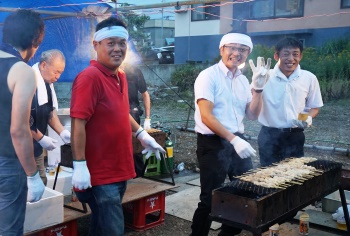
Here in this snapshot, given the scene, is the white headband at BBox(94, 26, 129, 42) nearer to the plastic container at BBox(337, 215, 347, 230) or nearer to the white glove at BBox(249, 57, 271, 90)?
the white glove at BBox(249, 57, 271, 90)

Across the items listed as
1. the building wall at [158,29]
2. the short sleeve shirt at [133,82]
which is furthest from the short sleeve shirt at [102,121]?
the building wall at [158,29]

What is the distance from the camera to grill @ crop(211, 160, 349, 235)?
2.88 m

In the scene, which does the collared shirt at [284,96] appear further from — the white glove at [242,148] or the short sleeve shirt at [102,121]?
the short sleeve shirt at [102,121]

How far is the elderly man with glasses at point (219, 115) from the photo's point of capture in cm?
370

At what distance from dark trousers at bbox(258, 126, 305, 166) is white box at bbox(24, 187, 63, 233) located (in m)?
2.52

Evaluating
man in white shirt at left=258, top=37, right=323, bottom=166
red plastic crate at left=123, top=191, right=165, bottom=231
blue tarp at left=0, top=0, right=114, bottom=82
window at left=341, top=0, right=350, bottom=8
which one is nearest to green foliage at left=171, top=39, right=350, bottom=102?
window at left=341, top=0, right=350, bottom=8

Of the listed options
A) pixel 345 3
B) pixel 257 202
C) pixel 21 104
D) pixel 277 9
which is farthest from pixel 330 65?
pixel 21 104

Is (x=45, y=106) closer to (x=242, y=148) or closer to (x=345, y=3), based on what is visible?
(x=242, y=148)

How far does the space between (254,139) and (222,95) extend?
4822 millimetres

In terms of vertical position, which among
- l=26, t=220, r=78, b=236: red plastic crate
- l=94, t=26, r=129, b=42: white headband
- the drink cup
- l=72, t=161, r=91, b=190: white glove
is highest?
l=94, t=26, r=129, b=42: white headband

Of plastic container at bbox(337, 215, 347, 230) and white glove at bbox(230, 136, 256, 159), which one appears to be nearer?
white glove at bbox(230, 136, 256, 159)

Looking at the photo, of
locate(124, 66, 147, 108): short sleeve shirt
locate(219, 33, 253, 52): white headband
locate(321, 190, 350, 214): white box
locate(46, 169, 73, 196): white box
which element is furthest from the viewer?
locate(124, 66, 147, 108): short sleeve shirt

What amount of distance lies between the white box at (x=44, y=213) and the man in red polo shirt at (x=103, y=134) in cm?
83

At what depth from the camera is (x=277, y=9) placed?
15188mm
